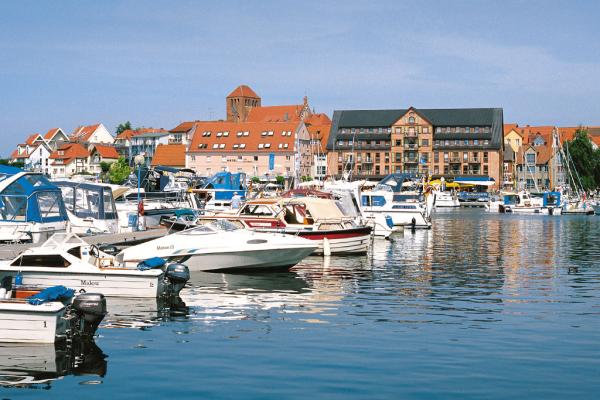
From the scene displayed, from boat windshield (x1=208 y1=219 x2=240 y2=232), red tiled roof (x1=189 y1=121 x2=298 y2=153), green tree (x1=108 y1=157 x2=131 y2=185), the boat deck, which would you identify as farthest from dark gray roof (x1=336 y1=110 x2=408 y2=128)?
boat windshield (x1=208 y1=219 x2=240 y2=232)

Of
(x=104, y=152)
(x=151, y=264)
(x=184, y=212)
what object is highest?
(x=104, y=152)

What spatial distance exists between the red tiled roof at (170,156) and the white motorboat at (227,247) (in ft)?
456

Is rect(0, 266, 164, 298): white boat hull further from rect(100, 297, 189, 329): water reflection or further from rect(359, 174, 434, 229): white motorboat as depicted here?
rect(359, 174, 434, 229): white motorboat

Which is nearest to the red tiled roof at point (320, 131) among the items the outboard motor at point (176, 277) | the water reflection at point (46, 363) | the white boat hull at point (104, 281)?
the outboard motor at point (176, 277)

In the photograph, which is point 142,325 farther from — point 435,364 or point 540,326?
point 540,326

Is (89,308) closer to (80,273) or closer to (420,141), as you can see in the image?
(80,273)

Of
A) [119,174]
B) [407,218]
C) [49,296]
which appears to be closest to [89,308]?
[49,296]

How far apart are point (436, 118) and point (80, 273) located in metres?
146

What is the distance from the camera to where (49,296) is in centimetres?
1988

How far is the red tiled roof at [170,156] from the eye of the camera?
172 m

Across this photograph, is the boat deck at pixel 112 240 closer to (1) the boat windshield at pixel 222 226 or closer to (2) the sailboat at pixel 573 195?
(1) the boat windshield at pixel 222 226

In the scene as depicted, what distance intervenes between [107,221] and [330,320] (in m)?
27.2

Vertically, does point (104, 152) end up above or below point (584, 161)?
above

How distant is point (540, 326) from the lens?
75.8 ft
